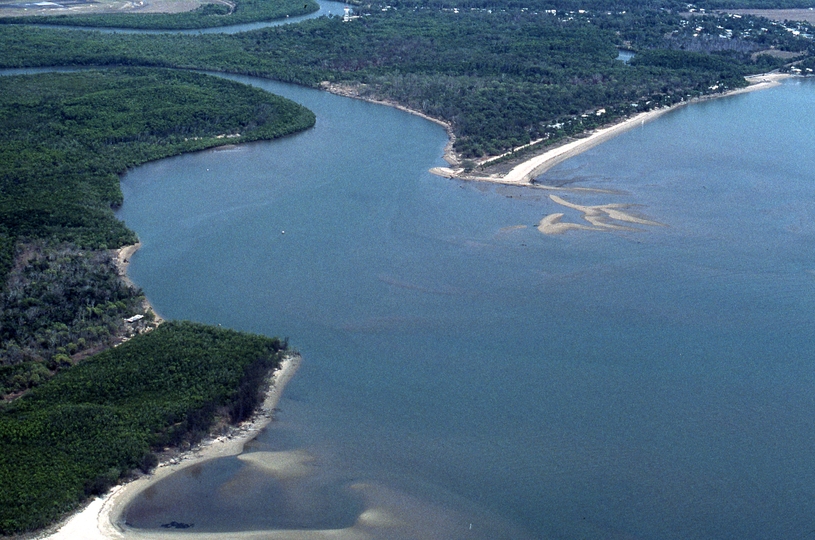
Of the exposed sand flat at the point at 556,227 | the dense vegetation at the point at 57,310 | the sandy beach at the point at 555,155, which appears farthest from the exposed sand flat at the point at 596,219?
the dense vegetation at the point at 57,310

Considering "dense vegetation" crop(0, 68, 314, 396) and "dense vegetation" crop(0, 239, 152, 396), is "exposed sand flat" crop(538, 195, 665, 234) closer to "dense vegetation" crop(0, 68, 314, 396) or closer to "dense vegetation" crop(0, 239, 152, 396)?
"dense vegetation" crop(0, 68, 314, 396)

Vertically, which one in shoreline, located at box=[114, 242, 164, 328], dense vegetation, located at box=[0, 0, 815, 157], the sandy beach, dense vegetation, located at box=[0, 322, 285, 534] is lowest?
dense vegetation, located at box=[0, 322, 285, 534]

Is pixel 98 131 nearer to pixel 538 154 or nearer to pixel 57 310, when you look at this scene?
pixel 57 310

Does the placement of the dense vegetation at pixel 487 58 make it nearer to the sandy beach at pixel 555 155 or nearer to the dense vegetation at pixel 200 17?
the sandy beach at pixel 555 155

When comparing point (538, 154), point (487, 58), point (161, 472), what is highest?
point (487, 58)

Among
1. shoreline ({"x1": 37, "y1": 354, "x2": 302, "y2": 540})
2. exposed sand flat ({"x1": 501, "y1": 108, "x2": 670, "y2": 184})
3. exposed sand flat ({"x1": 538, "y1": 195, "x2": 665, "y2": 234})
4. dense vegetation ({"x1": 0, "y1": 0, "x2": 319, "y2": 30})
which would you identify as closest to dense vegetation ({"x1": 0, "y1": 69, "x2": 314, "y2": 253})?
shoreline ({"x1": 37, "y1": 354, "x2": 302, "y2": 540})

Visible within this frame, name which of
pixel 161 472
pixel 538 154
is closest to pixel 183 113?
pixel 538 154
